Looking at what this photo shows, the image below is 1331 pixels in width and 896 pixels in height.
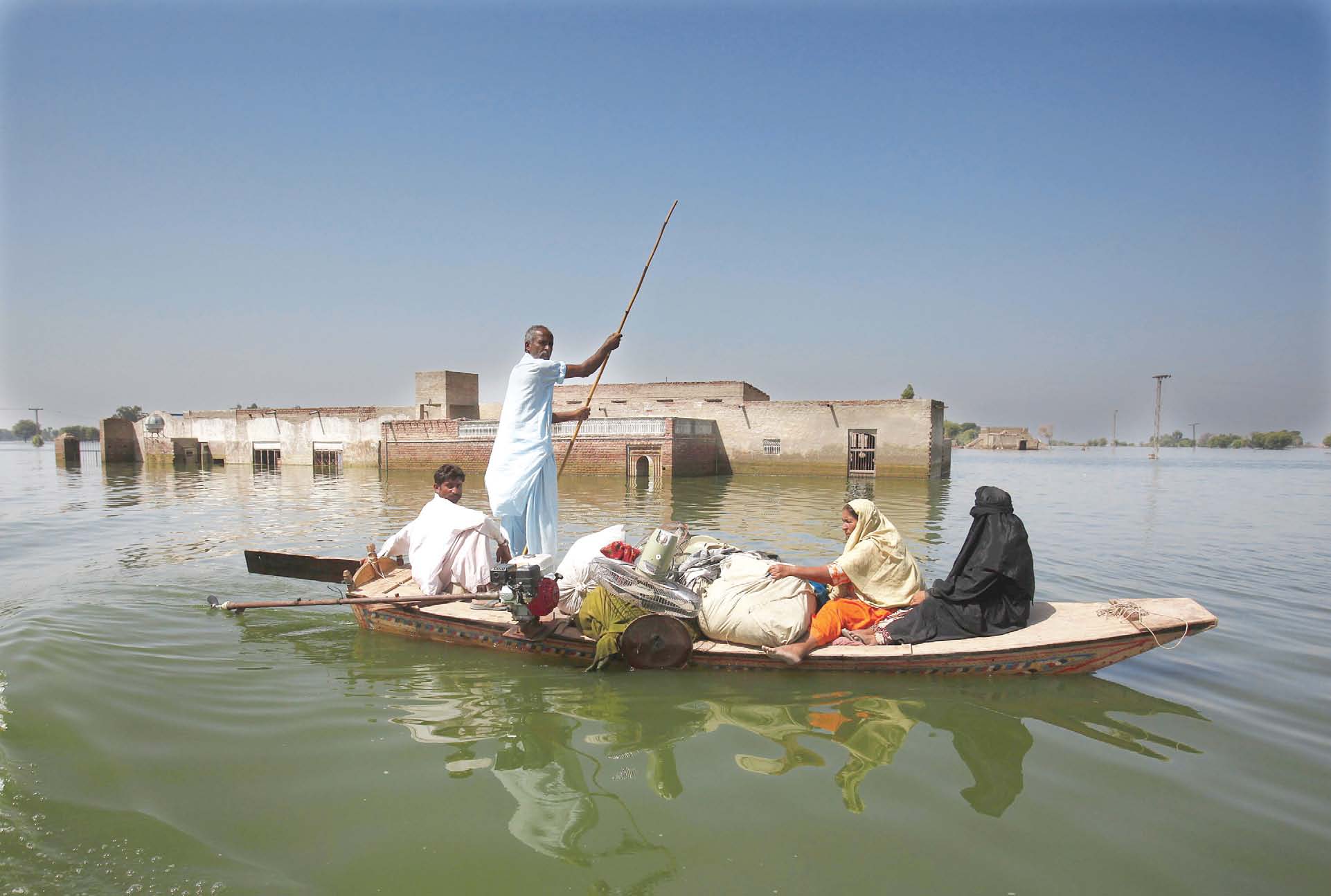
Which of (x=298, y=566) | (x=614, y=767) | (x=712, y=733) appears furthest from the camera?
(x=298, y=566)

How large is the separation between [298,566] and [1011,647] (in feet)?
20.9

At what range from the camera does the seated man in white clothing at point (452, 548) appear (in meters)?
5.54

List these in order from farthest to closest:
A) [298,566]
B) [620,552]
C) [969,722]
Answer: [298,566]
[620,552]
[969,722]

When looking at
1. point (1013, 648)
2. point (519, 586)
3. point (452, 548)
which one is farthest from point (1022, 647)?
point (452, 548)

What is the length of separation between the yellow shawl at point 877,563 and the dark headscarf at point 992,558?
0.29m

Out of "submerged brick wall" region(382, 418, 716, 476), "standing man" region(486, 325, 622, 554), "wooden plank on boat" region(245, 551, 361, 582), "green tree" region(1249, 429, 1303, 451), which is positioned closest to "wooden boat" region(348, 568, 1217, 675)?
"standing man" region(486, 325, 622, 554)

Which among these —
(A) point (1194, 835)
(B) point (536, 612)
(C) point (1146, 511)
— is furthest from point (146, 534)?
(C) point (1146, 511)

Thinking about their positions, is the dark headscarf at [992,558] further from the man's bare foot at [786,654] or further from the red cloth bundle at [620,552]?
the red cloth bundle at [620,552]

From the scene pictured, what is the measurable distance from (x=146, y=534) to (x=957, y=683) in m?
12.6

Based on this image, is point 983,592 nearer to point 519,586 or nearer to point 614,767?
point 614,767

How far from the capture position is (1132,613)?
4.64 meters

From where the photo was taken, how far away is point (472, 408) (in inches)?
1330

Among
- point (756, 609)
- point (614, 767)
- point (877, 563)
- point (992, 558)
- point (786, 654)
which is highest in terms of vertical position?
point (992, 558)

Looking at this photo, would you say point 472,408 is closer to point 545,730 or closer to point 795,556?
point 795,556
